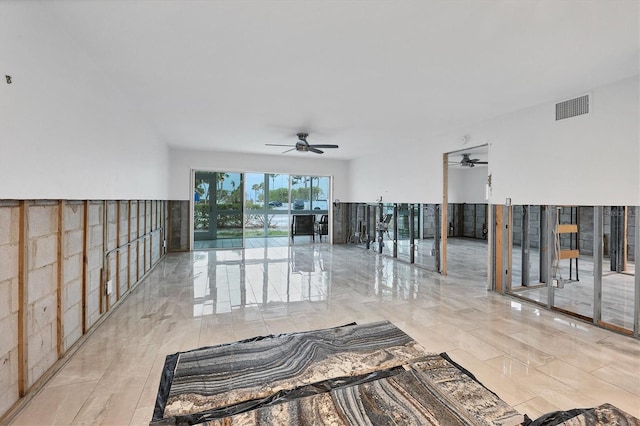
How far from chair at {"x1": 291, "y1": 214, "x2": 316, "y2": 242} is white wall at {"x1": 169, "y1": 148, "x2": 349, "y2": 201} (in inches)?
41.1

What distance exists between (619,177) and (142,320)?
17.6 ft

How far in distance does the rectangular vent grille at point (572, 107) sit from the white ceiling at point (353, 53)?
101 millimetres

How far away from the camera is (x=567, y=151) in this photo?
346 centimetres

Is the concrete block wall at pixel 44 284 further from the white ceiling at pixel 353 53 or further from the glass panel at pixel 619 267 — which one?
the glass panel at pixel 619 267

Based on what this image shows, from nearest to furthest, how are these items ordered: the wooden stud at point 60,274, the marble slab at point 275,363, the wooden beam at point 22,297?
1. the wooden beam at point 22,297
2. the marble slab at point 275,363
3. the wooden stud at point 60,274

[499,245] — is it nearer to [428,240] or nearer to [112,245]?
[428,240]

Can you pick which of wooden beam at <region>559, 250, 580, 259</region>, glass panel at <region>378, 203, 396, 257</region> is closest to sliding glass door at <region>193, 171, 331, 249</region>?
glass panel at <region>378, 203, 396, 257</region>

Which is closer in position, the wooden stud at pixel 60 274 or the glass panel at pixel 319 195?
the wooden stud at pixel 60 274

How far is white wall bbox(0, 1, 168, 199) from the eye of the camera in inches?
65.6

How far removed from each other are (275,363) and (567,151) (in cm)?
Result: 407

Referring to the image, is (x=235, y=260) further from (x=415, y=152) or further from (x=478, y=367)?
(x=478, y=367)

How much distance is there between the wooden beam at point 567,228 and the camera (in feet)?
12.5

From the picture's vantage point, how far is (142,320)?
10.3 ft

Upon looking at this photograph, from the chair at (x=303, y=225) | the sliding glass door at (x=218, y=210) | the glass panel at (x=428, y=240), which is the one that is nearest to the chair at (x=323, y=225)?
the chair at (x=303, y=225)
